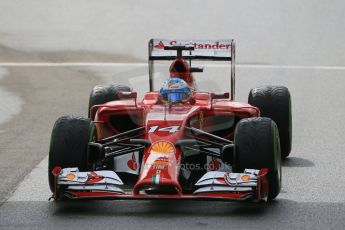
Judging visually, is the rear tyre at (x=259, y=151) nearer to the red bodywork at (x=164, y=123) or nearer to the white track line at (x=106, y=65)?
the red bodywork at (x=164, y=123)

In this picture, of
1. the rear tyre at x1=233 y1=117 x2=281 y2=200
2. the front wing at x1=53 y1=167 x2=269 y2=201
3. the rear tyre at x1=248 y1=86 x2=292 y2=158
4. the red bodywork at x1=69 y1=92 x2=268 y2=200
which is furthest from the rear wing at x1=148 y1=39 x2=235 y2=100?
the front wing at x1=53 y1=167 x2=269 y2=201

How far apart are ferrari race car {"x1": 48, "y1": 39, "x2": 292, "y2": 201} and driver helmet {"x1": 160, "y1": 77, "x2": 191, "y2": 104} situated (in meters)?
0.01

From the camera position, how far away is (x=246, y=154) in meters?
11.0

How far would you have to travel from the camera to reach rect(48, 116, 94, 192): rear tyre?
11109 millimetres

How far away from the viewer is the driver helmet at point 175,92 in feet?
41.2

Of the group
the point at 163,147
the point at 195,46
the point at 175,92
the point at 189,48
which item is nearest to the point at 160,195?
the point at 163,147

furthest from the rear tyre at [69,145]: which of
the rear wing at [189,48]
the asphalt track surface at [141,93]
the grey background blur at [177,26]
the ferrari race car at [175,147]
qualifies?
the grey background blur at [177,26]

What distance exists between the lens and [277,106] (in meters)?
13.9

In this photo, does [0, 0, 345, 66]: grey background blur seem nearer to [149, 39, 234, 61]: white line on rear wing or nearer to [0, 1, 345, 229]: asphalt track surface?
[0, 1, 345, 229]: asphalt track surface

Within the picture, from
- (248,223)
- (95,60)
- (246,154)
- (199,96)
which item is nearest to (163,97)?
(199,96)

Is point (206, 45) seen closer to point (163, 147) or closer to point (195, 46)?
point (195, 46)

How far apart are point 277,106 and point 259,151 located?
3005 millimetres

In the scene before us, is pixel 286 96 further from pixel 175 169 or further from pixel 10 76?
pixel 10 76

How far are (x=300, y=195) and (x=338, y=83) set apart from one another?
1049 cm
